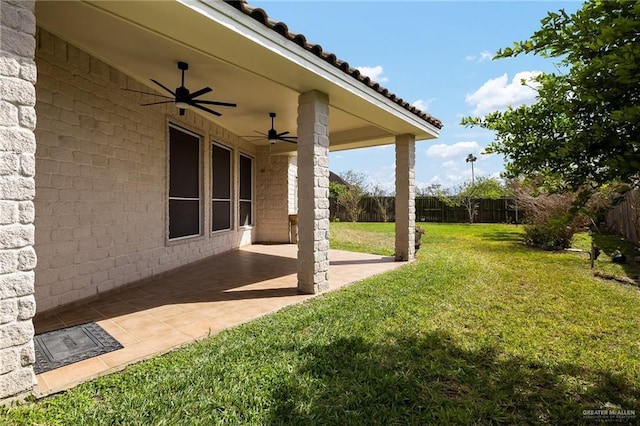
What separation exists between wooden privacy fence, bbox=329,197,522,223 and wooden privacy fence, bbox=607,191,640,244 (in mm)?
6951

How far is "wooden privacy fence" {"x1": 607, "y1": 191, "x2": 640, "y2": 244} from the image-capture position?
7777mm

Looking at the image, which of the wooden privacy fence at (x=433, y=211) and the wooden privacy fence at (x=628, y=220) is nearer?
the wooden privacy fence at (x=628, y=220)

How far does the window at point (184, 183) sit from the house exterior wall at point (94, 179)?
31 cm

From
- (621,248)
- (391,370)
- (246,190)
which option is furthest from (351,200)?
(621,248)

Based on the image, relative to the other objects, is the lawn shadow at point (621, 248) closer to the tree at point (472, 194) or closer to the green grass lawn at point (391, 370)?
the green grass lawn at point (391, 370)

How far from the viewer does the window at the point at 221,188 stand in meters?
7.59

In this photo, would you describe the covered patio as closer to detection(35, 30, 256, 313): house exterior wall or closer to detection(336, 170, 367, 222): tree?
detection(35, 30, 256, 313): house exterior wall

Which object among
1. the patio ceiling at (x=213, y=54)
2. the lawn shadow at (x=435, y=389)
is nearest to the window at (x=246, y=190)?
the patio ceiling at (x=213, y=54)

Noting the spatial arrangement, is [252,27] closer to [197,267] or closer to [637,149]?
[637,149]

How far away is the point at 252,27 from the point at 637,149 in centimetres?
319

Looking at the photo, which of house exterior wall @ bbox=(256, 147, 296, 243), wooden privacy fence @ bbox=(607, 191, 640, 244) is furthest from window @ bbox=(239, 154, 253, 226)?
wooden privacy fence @ bbox=(607, 191, 640, 244)

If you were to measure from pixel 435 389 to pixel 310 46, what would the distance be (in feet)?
12.5

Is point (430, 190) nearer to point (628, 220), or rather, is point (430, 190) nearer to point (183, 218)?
point (628, 220)

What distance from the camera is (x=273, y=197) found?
1014 centimetres
